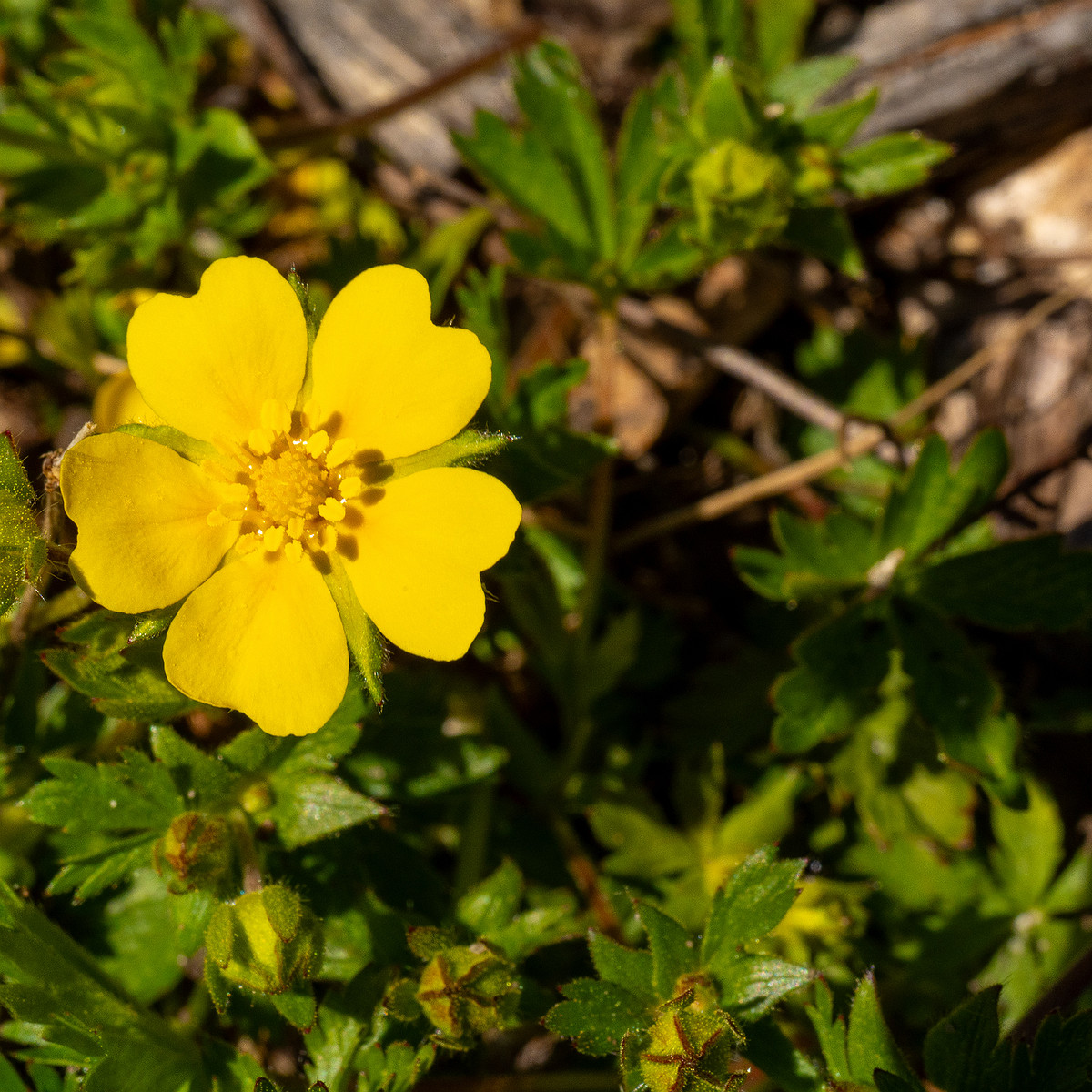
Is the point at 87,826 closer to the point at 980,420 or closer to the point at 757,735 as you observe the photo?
the point at 757,735

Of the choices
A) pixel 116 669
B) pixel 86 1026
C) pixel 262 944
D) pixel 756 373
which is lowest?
pixel 756 373

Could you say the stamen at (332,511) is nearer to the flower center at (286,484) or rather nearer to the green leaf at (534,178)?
the flower center at (286,484)

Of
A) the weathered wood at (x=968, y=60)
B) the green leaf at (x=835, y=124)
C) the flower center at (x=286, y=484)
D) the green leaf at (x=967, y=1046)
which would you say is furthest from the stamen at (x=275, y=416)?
the weathered wood at (x=968, y=60)

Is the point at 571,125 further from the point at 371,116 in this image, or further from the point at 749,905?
the point at 749,905

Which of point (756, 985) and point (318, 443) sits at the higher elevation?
point (318, 443)

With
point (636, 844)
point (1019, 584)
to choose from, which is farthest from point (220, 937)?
point (1019, 584)

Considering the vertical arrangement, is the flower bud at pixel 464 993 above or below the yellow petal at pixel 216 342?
below
